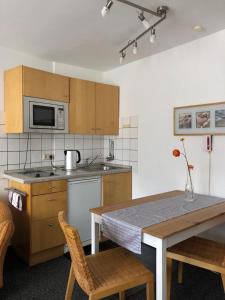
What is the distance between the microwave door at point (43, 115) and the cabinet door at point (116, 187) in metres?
0.93

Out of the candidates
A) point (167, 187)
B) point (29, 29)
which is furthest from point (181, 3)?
point (167, 187)

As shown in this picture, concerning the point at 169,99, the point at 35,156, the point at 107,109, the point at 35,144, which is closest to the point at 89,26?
the point at 169,99

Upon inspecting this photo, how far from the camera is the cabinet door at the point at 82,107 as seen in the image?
3016mm

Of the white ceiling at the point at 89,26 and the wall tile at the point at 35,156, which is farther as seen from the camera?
the wall tile at the point at 35,156

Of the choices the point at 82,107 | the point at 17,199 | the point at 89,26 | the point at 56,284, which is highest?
the point at 89,26

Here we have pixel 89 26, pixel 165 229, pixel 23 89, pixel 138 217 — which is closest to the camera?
pixel 165 229

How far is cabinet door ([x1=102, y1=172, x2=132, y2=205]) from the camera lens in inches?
121

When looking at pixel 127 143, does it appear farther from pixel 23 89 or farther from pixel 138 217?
pixel 138 217

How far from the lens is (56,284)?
6.99ft

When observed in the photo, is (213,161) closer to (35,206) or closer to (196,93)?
(196,93)

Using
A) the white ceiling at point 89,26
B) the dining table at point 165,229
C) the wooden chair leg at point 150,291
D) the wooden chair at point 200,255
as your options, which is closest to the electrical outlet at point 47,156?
the white ceiling at point 89,26

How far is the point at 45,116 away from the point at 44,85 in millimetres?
344

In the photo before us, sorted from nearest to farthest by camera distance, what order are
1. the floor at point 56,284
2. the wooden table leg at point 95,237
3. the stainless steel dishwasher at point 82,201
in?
the wooden table leg at point 95,237 < the floor at point 56,284 < the stainless steel dishwasher at point 82,201

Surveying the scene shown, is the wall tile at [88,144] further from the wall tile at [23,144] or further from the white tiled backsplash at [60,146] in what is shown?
the wall tile at [23,144]
